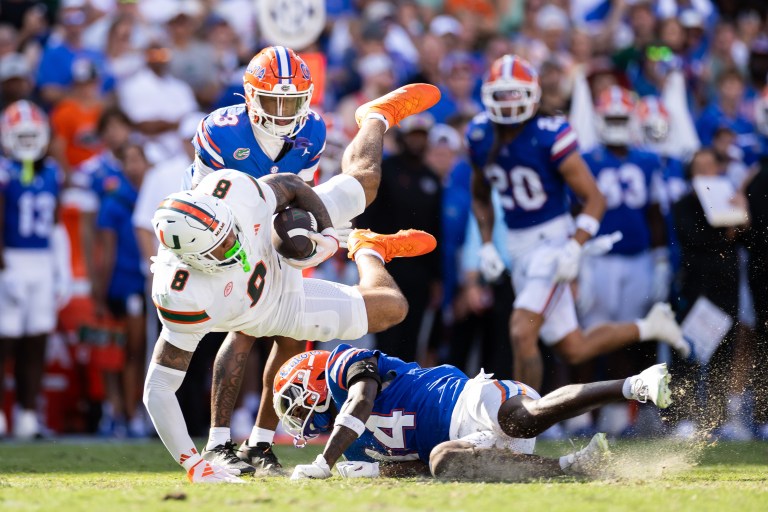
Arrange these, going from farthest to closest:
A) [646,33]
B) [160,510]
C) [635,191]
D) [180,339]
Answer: [646,33]
[635,191]
[180,339]
[160,510]

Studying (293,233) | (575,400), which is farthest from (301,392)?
(575,400)

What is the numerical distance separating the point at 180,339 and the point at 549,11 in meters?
8.00

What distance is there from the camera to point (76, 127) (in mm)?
11086

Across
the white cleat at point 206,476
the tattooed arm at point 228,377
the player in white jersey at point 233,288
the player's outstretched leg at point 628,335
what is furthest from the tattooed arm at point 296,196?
the player's outstretched leg at point 628,335

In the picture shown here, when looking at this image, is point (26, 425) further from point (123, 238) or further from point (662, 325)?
point (662, 325)

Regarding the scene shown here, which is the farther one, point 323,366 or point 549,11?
point 549,11

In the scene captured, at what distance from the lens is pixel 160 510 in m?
4.77

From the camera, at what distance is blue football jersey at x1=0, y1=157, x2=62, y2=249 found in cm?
996

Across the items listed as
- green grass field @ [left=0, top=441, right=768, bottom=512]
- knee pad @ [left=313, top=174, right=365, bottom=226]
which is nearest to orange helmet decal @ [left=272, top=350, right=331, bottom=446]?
green grass field @ [left=0, top=441, right=768, bottom=512]

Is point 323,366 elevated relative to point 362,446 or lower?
elevated

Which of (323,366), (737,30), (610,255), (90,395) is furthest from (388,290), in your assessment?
(737,30)

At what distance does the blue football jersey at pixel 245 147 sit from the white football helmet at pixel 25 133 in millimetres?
3570

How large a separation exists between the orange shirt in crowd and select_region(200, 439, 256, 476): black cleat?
16.0ft

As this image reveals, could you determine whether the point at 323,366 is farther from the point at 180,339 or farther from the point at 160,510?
the point at 160,510
